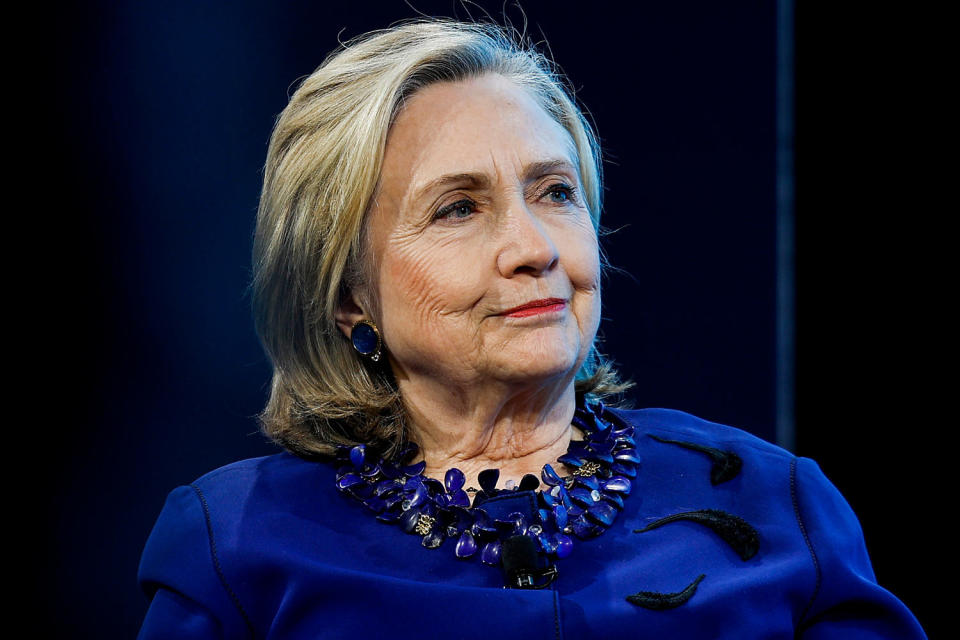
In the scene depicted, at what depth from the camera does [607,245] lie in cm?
240

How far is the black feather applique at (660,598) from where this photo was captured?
151 cm

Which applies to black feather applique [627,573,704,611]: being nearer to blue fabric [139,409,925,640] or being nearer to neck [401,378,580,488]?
blue fabric [139,409,925,640]

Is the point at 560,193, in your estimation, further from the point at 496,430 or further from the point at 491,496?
the point at 491,496

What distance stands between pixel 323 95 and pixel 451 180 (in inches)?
12.5

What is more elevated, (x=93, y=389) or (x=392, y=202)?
(x=392, y=202)

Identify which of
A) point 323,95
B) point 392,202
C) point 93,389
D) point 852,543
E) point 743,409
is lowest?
point 743,409

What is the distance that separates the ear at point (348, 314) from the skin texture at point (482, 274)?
0.03 m

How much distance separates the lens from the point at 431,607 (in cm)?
151

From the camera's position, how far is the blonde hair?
1.75m

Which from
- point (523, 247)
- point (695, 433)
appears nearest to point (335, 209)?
point (523, 247)

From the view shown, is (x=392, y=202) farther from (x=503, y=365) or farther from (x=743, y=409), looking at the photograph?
(x=743, y=409)

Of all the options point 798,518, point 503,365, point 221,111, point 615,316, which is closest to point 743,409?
point 615,316

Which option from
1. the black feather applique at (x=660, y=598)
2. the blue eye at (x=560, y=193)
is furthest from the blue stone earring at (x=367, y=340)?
the black feather applique at (x=660, y=598)

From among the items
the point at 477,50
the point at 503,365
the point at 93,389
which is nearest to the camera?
the point at 503,365
